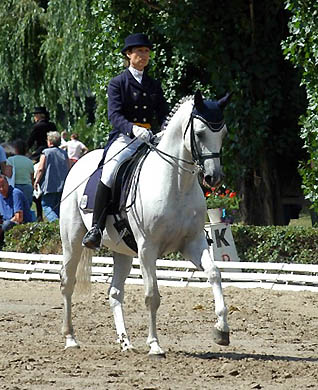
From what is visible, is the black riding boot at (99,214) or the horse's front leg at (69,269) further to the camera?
the horse's front leg at (69,269)

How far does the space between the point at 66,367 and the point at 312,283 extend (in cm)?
580

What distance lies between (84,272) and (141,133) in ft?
5.65

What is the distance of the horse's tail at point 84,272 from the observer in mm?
10531

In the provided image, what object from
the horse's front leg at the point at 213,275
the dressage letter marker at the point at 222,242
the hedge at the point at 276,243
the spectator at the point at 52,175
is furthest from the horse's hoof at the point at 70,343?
the spectator at the point at 52,175

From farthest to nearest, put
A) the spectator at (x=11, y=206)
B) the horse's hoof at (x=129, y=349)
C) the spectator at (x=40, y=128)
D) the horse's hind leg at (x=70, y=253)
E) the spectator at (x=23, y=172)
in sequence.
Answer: the spectator at (x=40, y=128), the spectator at (x=23, y=172), the spectator at (x=11, y=206), the horse's hind leg at (x=70, y=253), the horse's hoof at (x=129, y=349)

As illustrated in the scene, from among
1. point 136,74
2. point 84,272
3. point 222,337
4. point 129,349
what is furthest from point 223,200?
point 222,337

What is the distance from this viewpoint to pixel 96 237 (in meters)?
9.72

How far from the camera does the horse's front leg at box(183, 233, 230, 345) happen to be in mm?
8742

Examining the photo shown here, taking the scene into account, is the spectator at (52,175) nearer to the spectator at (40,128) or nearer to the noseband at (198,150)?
the spectator at (40,128)

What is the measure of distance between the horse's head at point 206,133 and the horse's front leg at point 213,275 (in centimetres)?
72

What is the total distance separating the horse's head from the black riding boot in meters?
1.19

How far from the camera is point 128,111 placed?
9.93 m

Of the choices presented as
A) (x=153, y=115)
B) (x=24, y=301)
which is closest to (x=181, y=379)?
(x=153, y=115)

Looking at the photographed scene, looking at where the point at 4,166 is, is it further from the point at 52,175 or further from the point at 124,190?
the point at 124,190
